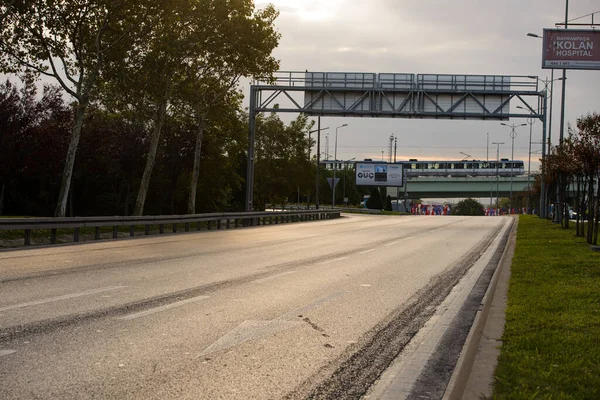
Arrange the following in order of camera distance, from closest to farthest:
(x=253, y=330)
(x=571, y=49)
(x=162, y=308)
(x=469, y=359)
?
(x=469, y=359) < (x=253, y=330) < (x=162, y=308) < (x=571, y=49)

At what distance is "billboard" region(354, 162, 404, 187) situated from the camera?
4018 inches

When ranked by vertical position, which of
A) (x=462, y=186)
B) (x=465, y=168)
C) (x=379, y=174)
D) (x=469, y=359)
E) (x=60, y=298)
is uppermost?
(x=465, y=168)

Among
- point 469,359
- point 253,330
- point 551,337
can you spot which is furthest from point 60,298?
point 551,337

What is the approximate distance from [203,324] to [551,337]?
12.1ft

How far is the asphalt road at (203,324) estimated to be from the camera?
218 inches

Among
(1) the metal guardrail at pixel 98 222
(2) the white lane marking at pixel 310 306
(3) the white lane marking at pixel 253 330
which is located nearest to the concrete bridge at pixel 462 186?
(1) the metal guardrail at pixel 98 222

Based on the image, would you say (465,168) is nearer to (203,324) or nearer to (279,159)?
(279,159)

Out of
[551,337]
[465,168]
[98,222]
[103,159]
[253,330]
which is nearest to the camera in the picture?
[551,337]

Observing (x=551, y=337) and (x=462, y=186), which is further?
(x=462, y=186)

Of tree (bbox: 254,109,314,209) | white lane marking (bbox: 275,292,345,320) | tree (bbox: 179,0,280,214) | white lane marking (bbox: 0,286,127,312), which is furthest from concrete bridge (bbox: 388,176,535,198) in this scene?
white lane marking (bbox: 0,286,127,312)

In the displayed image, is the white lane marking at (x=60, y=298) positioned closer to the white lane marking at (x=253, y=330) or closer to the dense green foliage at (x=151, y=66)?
the white lane marking at (x=253, y=330)

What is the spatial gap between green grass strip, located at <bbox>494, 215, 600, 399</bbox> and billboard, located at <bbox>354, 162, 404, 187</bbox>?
288 feet

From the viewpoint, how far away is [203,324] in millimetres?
8055

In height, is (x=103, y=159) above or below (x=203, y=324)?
above
